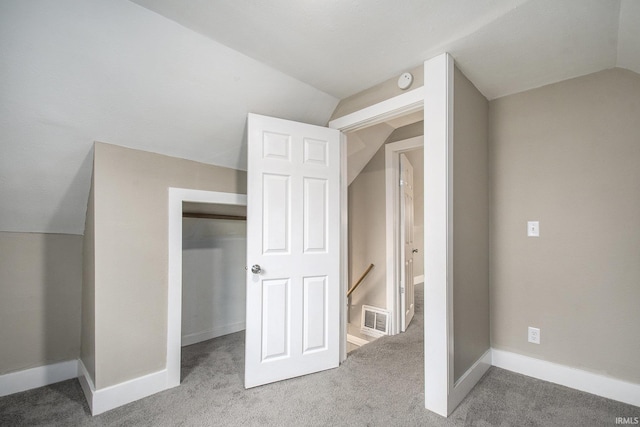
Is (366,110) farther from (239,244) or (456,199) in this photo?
(239,244)

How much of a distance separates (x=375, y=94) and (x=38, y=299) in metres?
2.96

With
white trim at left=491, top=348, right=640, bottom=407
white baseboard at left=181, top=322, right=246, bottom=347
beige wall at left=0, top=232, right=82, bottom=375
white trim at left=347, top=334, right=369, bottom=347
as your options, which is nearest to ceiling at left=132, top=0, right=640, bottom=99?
beige wall at left=0, top=232, right=82, bottom=375

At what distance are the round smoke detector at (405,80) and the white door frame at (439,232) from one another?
0.44 feet

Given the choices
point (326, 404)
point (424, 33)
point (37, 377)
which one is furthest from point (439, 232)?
point (37, 377)

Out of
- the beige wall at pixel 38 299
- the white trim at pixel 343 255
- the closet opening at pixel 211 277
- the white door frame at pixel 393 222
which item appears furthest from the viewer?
the white door frame at pixel 393 222

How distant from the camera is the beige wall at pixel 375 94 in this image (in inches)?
82.7

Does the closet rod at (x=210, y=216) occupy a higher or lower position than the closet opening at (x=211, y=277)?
higher

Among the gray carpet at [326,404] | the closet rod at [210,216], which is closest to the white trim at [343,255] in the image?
the gray carpet at [326,404]

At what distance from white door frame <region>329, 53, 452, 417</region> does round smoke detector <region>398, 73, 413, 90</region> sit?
0.14 m

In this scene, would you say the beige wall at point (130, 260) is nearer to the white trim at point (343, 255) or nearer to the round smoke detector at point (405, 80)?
the white trim at point (343, 255)

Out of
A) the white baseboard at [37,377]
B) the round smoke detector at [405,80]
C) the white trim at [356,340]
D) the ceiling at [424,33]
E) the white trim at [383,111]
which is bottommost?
the white trim at [356,340]

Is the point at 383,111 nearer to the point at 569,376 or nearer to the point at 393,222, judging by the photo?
the point at 393,222

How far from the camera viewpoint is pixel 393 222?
11.0ft

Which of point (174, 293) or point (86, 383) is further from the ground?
point (174, 293)
